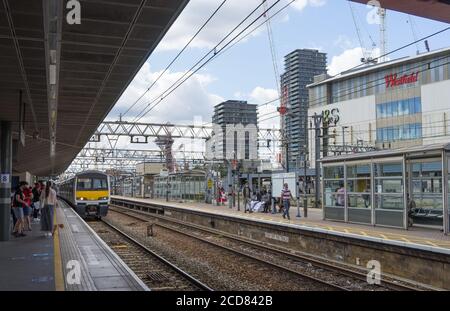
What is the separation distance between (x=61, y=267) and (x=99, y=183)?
1966cm

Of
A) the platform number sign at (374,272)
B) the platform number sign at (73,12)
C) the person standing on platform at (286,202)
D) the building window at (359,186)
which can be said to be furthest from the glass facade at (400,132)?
the platform number sign at (73,12)

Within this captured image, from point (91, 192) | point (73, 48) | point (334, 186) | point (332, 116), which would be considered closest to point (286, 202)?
point (334, 186)

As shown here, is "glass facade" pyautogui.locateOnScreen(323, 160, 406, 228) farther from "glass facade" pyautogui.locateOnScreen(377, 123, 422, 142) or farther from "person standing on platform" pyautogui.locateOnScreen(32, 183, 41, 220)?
"glass facade" pyautogui.locateOnScreen(377, 123, 422, 142)

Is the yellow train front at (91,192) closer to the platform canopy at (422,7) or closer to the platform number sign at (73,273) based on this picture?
the platform number sign at (73,273)

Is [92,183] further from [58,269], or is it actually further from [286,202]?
[58,269]

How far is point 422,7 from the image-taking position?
30.2ft

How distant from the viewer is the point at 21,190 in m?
15.2

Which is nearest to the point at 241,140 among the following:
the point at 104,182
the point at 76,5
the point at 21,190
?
the point at 104,182

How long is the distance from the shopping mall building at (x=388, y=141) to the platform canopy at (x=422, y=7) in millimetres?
5623

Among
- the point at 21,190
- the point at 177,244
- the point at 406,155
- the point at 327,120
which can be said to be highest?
the point at 327,120

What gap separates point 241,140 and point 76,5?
44906mm

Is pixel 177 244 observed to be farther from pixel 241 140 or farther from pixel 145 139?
pixel 241 140

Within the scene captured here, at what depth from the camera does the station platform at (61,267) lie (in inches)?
334
